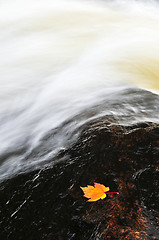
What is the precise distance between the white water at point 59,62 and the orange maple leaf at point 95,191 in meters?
0.56

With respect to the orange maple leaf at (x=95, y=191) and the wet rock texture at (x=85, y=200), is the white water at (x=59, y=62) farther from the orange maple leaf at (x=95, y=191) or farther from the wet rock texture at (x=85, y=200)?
the orange maple leaf at (x=95, y=191)

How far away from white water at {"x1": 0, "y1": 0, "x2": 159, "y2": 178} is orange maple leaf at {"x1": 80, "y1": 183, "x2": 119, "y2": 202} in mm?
557

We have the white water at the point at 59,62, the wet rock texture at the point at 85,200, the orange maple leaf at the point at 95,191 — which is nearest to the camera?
the wet rock texture at the point at 85,200

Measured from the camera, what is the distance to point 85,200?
73.2 inches

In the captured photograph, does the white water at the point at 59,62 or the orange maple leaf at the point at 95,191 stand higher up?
the white water at the point at 59,62

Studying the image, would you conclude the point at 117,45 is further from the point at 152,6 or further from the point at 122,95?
the point at 152,6

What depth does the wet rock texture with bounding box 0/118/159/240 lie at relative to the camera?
65.4 inches

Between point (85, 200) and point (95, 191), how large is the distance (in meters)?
0.10

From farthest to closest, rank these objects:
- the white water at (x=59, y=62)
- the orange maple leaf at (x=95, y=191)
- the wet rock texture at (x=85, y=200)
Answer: the white water at (x=59, y=62) < the orange maple leaf at (x=95, y=191) < the wet rock texture at (x=85, y=200)

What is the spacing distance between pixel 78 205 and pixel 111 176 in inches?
14.6

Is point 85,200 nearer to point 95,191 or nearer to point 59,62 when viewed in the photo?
point 95,191

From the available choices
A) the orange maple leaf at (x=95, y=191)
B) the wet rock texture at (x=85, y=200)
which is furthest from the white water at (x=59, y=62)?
the orange maple leaf at (x=95, y=191)

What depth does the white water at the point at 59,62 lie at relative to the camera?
292 cm

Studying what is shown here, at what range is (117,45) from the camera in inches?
191
